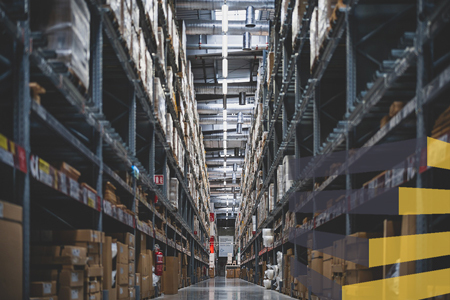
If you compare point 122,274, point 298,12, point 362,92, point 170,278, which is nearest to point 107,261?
point 122,274

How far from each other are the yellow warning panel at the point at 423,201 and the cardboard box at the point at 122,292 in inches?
141

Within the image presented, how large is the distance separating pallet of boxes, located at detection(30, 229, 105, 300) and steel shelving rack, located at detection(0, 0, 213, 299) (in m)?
0.35

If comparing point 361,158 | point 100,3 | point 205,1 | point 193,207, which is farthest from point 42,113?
point 193,207

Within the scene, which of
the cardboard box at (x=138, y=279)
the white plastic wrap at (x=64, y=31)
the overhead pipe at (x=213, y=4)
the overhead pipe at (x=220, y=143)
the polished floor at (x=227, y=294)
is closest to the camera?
the white plastic wrap at (x=64, y=31)

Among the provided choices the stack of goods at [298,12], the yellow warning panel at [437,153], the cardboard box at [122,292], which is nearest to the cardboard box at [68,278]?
the cardboard box at [122,292]

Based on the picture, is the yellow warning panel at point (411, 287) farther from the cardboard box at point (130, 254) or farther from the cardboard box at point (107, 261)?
the cardboard box at point (130, 254)

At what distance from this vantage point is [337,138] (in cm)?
600

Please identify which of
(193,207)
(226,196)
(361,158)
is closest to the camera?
(361,158)

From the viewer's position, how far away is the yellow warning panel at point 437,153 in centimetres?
324

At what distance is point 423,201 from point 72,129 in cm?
371

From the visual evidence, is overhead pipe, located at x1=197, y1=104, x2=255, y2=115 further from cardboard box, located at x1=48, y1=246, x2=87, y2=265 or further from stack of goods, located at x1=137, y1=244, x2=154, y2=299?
cardboard box, located at x1=48, y1=246, x2=87, y2=265

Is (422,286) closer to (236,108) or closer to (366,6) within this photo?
(366,6)

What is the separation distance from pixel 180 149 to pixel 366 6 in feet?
27.2

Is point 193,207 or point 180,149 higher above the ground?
point 180,149
